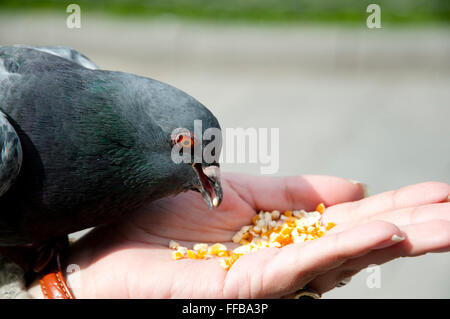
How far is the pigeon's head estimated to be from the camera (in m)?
2.49

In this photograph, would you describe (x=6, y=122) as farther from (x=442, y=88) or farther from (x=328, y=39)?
(x=442, y=88)

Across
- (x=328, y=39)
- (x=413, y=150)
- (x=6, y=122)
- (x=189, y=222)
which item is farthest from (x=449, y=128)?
(x=6, y=122)

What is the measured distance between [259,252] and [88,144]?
3.12 ft

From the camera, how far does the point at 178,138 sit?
2.51 metres

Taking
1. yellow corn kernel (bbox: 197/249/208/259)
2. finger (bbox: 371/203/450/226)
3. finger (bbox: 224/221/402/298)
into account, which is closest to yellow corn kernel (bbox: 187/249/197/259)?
yellow corn kernel (bbox: 197/249/208/259)

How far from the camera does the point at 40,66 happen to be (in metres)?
2.69

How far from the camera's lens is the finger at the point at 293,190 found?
9.89ft

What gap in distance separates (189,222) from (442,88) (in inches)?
220

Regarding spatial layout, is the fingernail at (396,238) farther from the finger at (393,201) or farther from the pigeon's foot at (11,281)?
the pigeon's foot at (11,281)

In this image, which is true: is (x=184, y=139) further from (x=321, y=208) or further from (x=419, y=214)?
(x=419, y=214)

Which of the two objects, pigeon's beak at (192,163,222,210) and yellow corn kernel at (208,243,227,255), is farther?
yellow corn kernel at (208,243,227,255)

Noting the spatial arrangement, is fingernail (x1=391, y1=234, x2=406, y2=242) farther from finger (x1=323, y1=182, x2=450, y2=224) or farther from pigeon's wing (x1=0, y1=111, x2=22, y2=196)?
pigeon's wing (x1=0, y1=111, x2=22, y2=196)
